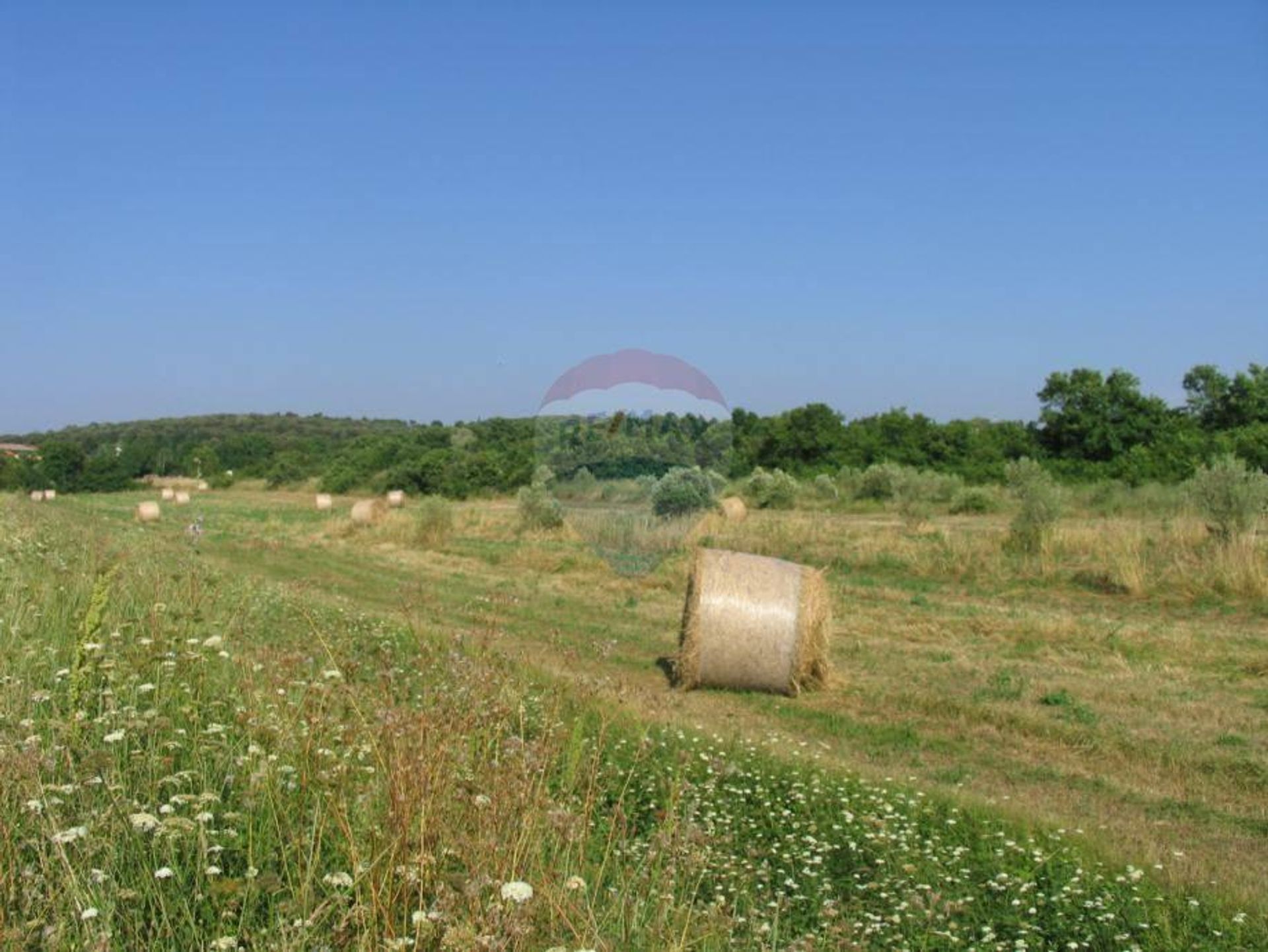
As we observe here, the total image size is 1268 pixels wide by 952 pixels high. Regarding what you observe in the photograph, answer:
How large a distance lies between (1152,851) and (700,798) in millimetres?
2442

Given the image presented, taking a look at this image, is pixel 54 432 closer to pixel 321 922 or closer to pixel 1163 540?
pixel 1163 540

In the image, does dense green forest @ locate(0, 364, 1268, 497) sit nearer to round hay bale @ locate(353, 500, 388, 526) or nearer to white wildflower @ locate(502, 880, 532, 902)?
round hay bale @ locate(353, 500, 388, 526)

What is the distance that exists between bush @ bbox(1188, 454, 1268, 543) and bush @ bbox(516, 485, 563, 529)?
43.3 feet

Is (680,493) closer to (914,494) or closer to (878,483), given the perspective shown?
(914,494)

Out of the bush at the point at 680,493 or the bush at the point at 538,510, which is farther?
the bush at the point at 538,510

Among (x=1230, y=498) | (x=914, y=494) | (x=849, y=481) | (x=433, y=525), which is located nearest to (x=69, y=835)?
(x=1230, y=498)

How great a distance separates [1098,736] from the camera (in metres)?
8.63

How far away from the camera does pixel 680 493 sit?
20.9 metres

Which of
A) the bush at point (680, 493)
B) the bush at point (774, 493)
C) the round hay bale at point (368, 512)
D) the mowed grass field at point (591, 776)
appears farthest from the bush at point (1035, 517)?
the bush at point (774, 493)

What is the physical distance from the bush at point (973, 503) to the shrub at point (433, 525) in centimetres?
1552

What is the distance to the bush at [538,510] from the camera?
2586 cm

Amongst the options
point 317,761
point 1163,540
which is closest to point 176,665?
point 317,761

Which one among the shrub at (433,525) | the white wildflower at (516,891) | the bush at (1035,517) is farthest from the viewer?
the shrub at (433,525)

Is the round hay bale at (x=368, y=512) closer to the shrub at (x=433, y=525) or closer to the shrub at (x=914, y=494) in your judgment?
the shrub at (x=433, y=525)
